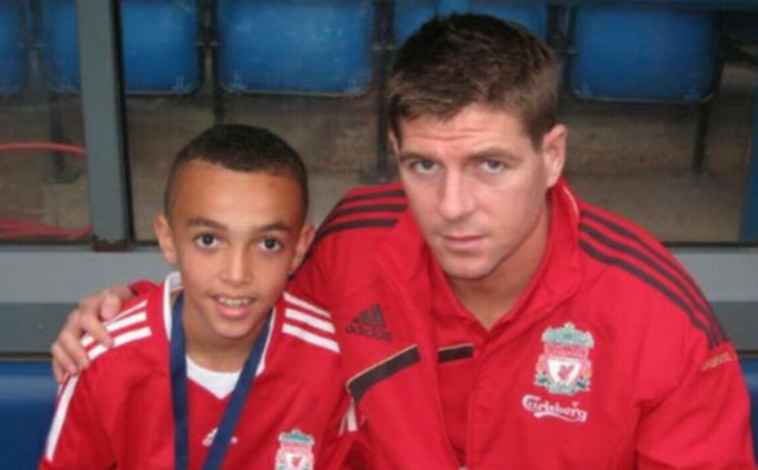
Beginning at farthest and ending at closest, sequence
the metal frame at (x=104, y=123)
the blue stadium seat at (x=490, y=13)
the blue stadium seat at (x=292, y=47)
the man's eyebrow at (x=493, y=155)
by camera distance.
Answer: the blue stadium seat at (x=292, y=47) → the blue stadium seat at (x=490, y=13) → the metal frame at (x=104, y=123) → the man's eyebrow at (x=493, y=155)

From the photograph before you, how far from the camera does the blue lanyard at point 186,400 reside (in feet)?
5.62

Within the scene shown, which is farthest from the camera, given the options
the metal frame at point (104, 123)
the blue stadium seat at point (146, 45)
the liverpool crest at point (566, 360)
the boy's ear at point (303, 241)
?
the blue stadium seat at point (146, 45)

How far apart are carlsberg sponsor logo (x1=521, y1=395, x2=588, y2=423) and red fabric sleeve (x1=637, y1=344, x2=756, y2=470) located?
0.41 feet

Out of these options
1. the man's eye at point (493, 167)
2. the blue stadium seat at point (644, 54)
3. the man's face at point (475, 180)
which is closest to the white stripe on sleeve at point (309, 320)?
the man's face at point (475, 180)

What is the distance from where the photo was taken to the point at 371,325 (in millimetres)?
1754

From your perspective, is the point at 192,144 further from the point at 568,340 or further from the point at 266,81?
the point at 266,81

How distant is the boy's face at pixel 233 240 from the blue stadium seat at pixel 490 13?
939 millimetres

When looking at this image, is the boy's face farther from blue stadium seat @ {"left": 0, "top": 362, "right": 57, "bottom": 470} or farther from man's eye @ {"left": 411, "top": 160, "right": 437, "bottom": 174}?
blue stadium seat @ {"left": 0, "top": 362, "right": 57, "bottom": 470}

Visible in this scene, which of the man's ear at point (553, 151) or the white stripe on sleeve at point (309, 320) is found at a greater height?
the man's ear at point (553, 151)

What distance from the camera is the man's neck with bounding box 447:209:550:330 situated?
165 centimetres

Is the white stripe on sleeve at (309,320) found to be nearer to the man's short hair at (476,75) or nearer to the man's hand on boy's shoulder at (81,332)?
the man's hand on boy's shoulder at (81,332)

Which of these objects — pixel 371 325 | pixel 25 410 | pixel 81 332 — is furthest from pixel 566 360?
pixel 25 410

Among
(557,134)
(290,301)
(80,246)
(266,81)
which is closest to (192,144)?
(290,301)

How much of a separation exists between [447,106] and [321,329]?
20.8 inches
